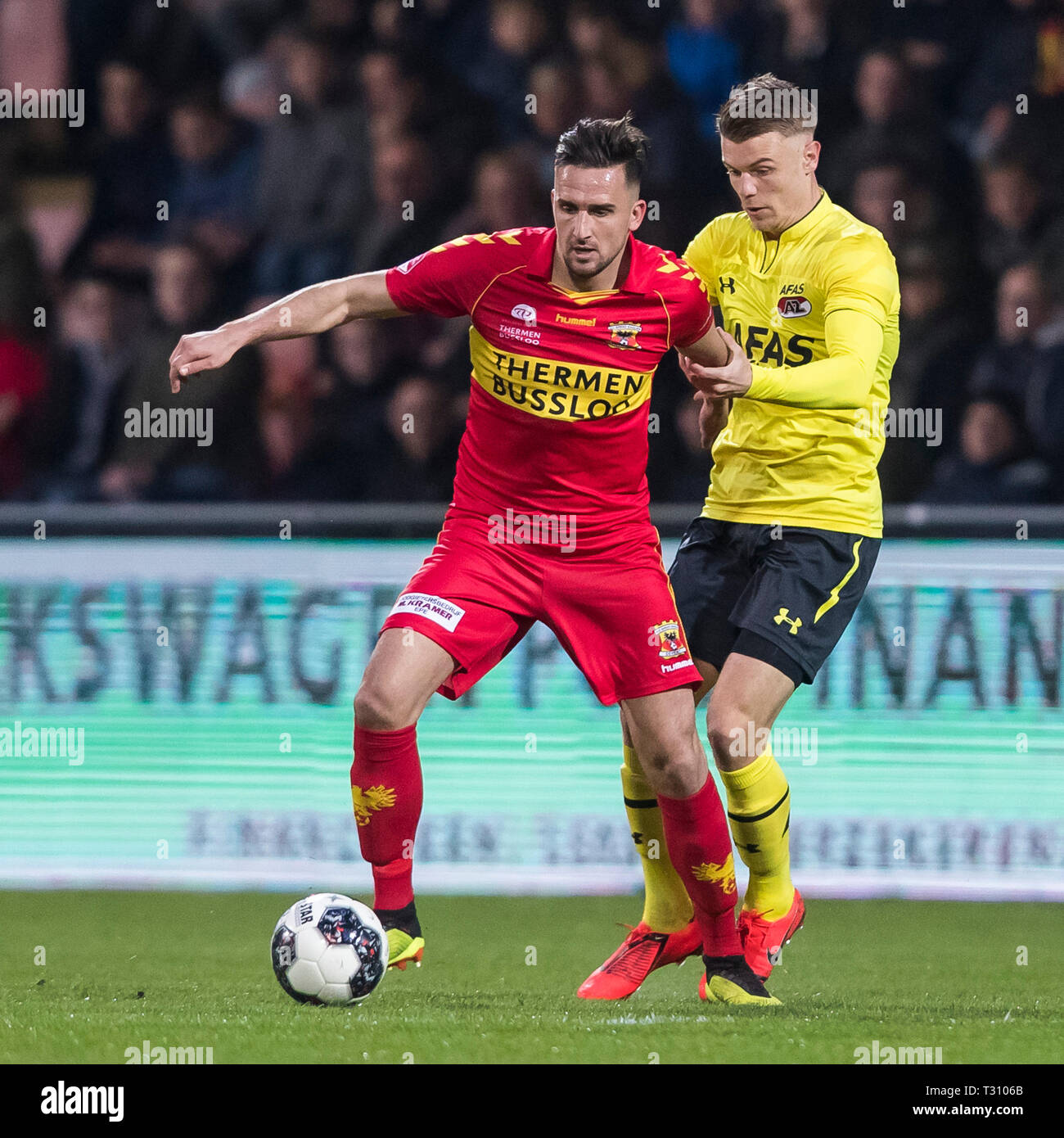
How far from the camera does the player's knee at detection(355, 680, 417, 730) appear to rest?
4.27 metres

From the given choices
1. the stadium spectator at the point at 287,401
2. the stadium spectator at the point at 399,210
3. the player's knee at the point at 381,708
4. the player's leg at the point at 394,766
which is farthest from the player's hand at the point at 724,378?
the stadium spectator at the point at 399,210

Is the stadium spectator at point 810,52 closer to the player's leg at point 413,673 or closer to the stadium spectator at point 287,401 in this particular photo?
the stadium spectator at point 287,401

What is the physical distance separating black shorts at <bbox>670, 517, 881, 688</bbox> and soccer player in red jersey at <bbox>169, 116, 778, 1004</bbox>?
0.30 m

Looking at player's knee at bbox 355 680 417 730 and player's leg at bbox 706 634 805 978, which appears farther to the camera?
player's leg at bbox 706 634 805 978

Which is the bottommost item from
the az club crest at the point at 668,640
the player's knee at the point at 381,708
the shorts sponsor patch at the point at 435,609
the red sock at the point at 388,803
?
the red sock at the point at 388,803

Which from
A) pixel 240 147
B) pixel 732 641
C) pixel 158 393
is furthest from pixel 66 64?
pixel 732 641

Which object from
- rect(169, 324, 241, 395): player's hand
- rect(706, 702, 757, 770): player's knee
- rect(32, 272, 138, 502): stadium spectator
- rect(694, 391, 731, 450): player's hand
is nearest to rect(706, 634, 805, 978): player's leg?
rect(706, 702, 757, 770): player's knee

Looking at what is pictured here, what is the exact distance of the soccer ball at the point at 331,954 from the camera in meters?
4.10

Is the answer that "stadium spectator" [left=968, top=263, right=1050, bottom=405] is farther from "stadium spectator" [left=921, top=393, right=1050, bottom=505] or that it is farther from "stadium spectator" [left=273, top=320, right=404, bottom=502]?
"stadium spectator" [left=273, top=320, right=404, bottom=502]

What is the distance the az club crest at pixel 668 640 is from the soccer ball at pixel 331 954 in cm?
97

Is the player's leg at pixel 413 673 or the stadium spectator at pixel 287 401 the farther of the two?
the stadium spectator at pixel 287 401

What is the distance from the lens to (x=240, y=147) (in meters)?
8.21

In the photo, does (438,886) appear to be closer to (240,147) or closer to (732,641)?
(732,641)

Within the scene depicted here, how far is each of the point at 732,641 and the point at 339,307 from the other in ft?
4.67
